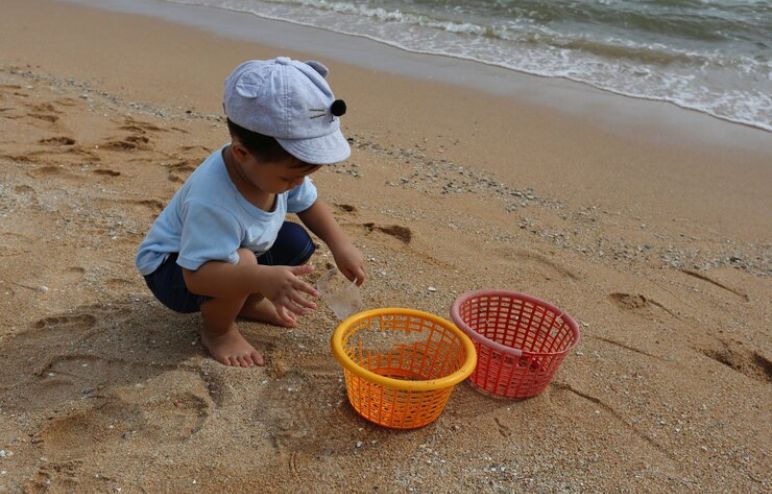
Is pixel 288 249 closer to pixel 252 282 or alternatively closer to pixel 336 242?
pixel 336 242

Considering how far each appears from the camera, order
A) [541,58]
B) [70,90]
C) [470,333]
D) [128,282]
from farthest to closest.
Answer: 1. [541,58]
2. [70,90]
3. [128,282]
4. [470,333]

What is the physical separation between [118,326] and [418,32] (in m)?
6.59

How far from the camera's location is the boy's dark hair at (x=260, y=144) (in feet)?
7.23

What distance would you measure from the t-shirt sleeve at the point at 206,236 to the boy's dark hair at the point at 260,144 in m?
0.24

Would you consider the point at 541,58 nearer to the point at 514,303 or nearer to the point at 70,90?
the point at 70,90

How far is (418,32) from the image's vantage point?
8.51m

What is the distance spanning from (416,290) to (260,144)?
1303mm

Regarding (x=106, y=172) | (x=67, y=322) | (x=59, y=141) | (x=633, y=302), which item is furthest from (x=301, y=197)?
(x=59, y=141)

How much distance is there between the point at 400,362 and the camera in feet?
9.33

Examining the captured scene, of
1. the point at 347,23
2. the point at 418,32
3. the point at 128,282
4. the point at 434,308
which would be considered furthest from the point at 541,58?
the point at 128,282

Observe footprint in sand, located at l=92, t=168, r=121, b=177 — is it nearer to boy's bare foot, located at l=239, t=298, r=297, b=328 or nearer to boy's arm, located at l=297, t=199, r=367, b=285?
boy's bare foot, located at l=239, t=298, r=297, b=328

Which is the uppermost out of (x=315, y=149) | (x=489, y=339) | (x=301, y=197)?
(x=315, y=149)

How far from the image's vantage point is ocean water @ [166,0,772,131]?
6762 mm

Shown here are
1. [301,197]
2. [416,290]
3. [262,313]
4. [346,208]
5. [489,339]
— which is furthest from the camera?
[346,208]
